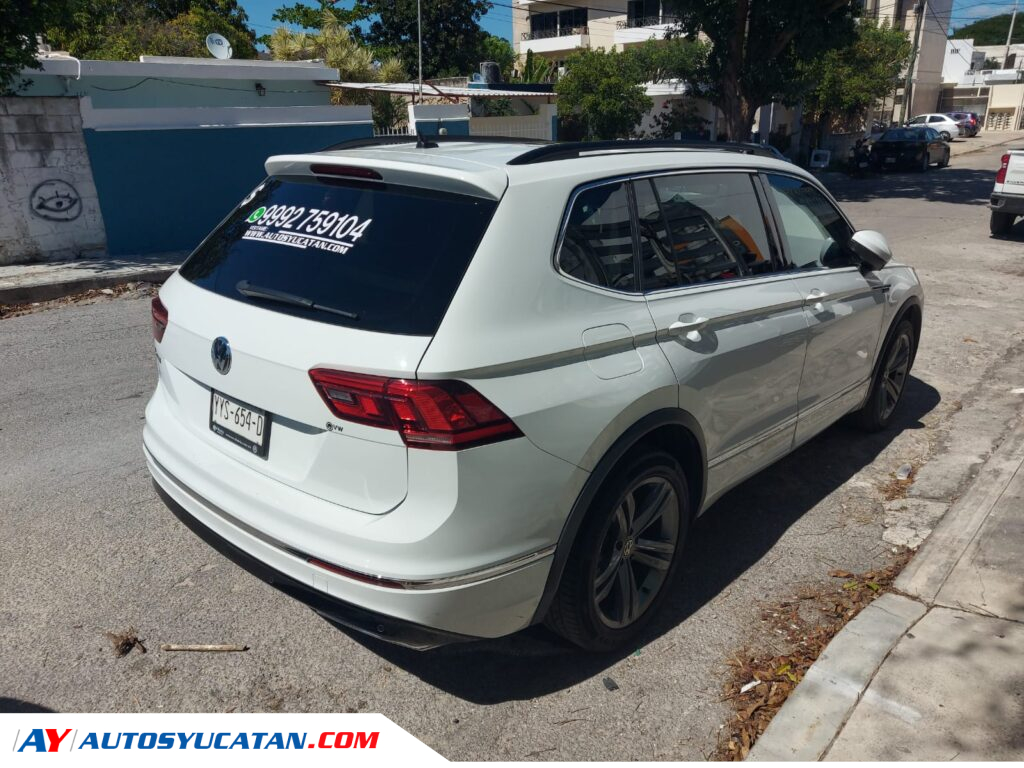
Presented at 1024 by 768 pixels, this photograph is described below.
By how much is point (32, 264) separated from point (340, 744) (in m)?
10.2

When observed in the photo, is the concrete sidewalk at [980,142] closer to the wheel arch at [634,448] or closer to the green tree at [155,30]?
the green tree at [155,30]

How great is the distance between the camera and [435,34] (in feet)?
146

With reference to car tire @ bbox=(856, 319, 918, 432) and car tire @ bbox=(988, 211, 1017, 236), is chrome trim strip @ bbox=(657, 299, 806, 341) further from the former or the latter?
car tire @ bbox=(988, 211, 1017, 236)

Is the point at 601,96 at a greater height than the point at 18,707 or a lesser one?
greater

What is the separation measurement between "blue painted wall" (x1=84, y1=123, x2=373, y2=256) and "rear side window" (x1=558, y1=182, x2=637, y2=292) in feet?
34.4

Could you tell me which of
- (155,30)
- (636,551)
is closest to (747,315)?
(636,551)

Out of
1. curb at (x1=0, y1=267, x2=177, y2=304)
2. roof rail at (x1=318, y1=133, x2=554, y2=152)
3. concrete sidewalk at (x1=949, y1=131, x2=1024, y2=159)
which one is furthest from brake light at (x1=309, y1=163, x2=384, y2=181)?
concrete sidewalk at (x1=949, y1=131, x2=1024, y2=159)

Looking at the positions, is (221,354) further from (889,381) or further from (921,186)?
(921,186)

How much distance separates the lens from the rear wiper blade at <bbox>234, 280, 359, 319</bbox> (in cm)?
264

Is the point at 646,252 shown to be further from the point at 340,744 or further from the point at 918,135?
the point at 918,135

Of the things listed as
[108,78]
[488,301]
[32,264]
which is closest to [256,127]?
[108,78]

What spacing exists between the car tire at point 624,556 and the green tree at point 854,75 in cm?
3038

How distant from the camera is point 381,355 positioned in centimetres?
243

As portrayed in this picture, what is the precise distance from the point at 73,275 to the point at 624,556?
8989 millimetres
